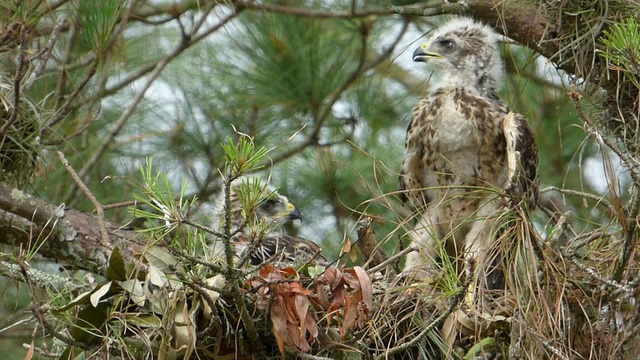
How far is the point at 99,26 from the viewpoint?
18.0 ft

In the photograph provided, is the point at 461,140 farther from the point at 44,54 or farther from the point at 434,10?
the point at 44,54

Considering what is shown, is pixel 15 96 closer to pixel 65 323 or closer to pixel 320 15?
pixel 65 323

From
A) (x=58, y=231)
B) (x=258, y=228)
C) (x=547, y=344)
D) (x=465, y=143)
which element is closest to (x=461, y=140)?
(x=465, y=143)

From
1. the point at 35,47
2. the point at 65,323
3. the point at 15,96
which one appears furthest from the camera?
the point at 35,47

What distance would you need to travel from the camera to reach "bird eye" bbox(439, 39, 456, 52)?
5969mm

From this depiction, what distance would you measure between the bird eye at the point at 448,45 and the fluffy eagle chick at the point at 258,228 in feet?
3.78

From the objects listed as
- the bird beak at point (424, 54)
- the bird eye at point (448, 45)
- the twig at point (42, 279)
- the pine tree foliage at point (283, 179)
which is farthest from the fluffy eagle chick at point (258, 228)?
the bird eye at point (448, 45)

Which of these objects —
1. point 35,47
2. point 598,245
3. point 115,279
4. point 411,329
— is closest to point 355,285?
point 411,329

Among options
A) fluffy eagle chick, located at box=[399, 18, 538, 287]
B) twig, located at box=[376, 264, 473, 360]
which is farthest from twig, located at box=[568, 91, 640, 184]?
fluffy eagle chick, located at box=[399, 18, 538, 287]

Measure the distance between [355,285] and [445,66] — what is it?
2031mm

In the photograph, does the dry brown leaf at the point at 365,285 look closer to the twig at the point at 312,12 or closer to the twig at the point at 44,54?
the twig at the point at 44,54

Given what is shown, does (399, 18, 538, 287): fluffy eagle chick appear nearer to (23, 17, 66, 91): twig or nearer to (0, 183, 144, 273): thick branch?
(0, 183, 144, 273): thick branch

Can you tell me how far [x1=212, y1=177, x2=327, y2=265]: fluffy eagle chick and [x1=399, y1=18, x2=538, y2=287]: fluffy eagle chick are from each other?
58 centimetres

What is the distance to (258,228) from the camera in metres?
3.59
